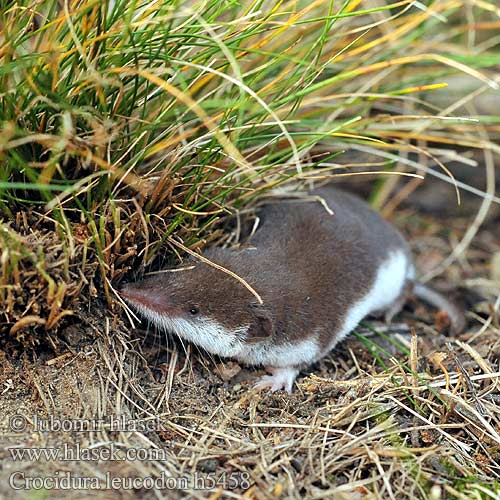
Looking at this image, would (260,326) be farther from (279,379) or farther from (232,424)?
(232,424)

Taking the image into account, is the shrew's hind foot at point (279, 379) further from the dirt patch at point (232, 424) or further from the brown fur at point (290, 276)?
the brown fur at point (290, 276)

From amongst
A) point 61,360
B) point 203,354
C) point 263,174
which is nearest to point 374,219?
point 263,174

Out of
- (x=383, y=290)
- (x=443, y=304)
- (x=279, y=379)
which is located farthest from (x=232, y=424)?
(x=443, y=304)

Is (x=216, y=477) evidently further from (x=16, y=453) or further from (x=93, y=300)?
(x=93, y=300)

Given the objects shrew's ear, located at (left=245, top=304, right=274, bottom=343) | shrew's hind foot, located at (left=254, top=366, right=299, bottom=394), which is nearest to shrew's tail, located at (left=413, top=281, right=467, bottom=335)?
shrew's hind foot, located at (left=254, top=366, right=299, bottom=394)

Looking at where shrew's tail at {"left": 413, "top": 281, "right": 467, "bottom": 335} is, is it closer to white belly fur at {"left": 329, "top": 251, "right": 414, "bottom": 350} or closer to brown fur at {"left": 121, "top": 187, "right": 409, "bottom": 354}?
white belly fur at {"left": 329, "top": 251, "right": 414, "bottom": 350}

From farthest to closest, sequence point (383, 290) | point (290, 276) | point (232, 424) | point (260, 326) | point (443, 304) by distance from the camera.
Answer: point (443, 304)
point (383, 290)
point (290, 276)
point (260, 326)
point (232, 424)

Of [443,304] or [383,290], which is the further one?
[443,304]
